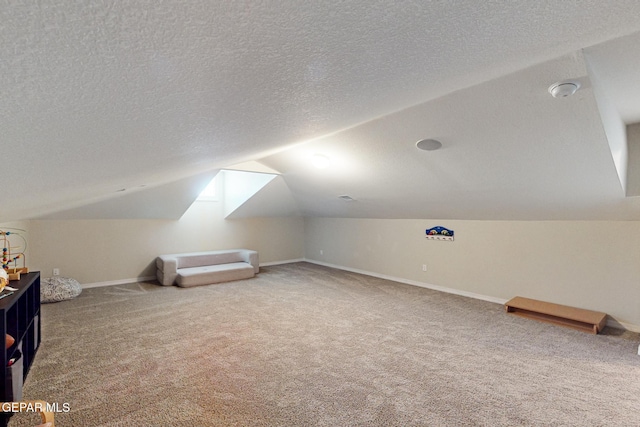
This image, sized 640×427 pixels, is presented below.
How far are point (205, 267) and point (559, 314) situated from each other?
5530 mm

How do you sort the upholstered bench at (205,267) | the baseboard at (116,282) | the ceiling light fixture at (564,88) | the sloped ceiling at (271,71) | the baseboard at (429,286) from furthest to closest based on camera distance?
the upholstered bench at (205,267) → the baseboard at (116,282) → the baseboard at (429,286) → the ceiling light fixture at (564,88) → the sloped ceiling at (271,71)

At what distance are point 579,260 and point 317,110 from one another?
410 centimetres

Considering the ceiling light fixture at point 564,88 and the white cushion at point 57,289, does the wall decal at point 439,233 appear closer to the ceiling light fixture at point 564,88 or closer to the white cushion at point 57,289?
the ceiling light fixture at point 564,88

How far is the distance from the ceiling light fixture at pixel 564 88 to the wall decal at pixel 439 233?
3.21 meters

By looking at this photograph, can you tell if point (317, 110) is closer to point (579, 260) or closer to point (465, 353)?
point (465, 353)

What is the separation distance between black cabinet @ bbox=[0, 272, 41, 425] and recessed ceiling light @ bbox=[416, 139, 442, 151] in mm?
3525

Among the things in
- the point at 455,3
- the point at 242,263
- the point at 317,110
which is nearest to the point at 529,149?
the point at 317,110

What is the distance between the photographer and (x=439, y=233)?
5328mm

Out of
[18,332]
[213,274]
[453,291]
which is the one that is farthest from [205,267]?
[453,291]

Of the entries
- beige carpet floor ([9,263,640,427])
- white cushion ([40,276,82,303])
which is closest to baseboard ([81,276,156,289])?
white cushion ([40,276,82,303])

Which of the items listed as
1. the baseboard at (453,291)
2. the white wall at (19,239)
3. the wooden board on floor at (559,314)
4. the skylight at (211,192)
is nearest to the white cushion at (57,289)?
the white wall at (19,239)

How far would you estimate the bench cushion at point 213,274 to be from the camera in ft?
18.1

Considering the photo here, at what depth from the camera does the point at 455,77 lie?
1.57 meters

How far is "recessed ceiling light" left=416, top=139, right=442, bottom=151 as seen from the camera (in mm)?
3229
